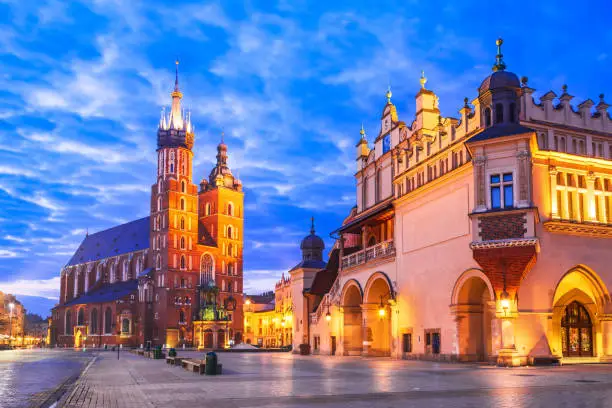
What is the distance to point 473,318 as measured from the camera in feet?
114

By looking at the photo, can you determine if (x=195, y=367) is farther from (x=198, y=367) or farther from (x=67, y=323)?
(x=67, y=323)

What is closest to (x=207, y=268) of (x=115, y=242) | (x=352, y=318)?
(x=115, y=242)

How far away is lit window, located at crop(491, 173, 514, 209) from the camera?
3125 cm

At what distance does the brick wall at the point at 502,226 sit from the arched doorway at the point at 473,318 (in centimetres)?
349

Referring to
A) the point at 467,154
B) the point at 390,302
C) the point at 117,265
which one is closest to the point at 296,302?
the point at 390,302

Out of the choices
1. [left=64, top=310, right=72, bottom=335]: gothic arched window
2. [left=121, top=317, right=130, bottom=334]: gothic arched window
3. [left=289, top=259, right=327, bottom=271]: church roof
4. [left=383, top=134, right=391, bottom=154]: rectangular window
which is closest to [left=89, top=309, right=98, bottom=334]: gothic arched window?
[left=121, top=317, right=130, bottom=334]: gothic arched window

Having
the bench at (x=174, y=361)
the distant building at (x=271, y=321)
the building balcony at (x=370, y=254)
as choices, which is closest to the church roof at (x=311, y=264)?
the building balcony at (x=370, y=254)

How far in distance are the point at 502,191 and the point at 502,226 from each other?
5.78ft

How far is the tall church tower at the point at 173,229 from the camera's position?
389 feet

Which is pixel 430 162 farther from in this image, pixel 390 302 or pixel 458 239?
pixel 390 302

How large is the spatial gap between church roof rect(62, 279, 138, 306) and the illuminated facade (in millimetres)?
93939

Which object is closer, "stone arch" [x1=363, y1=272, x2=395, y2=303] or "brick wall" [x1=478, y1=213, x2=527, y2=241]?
"brick wall" [x1=478, y1=213, x2=527, y2=241]

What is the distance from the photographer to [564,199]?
1264 inches

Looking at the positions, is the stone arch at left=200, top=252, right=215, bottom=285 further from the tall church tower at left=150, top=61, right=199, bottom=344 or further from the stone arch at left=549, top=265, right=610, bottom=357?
the stone arch at left=549, top=265, right=610, bottom=357
